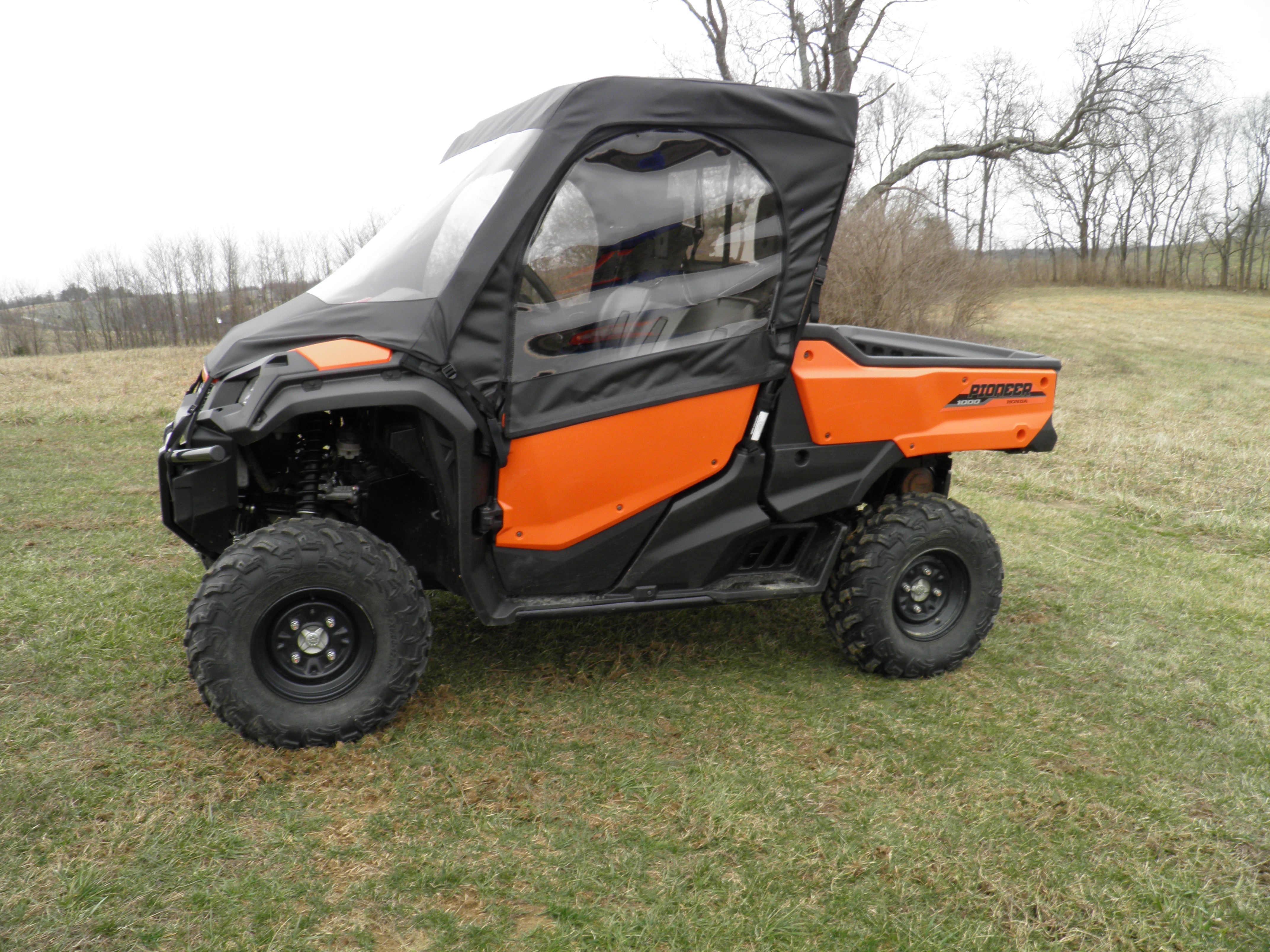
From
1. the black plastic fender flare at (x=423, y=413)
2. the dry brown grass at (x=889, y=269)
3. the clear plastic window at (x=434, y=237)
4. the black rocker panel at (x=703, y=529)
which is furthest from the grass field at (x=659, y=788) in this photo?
the dry brown grass at (x=889, y=269)

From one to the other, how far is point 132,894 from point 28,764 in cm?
86

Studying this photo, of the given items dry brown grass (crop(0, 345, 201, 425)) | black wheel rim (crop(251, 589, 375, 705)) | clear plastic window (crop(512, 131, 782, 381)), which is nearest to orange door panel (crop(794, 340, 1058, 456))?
clear plastic window (crop(512, 131, 782, 381))

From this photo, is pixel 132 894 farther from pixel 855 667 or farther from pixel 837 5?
pixel 837 5

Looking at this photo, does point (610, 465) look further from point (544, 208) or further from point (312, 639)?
point (312, 639)

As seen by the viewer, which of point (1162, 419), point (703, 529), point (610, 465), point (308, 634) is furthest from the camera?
point (1162, 419)

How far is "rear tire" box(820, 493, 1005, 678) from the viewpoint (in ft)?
12.9

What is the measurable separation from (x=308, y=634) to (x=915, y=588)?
2465 millimetres

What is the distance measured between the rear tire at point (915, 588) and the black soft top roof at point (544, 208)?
0.90m

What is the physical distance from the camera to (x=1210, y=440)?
10414 millimetres

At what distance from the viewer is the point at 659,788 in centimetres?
310

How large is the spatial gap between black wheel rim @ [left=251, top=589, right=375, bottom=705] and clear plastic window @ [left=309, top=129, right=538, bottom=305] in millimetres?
1072

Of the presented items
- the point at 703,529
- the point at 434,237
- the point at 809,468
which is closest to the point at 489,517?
the point at 703,529

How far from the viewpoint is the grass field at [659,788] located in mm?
2492

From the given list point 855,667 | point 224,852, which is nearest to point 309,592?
point 224,852
